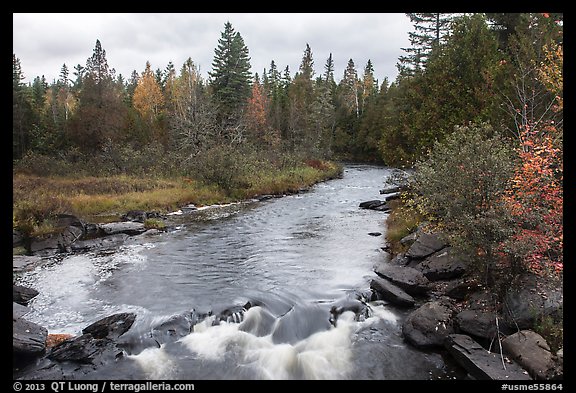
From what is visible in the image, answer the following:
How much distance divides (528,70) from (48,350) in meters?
19.7

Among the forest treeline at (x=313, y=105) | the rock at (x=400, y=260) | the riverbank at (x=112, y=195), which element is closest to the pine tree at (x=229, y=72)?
the forest treeline at (x=313, y=105)

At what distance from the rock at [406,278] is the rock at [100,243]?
13.6 metres

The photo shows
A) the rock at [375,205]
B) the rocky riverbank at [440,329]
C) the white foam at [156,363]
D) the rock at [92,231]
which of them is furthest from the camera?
the rock at [375,205]

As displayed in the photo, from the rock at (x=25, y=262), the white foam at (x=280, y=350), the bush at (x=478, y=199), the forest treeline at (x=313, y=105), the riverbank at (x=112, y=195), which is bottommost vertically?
the white foam at (x=280, y=350)

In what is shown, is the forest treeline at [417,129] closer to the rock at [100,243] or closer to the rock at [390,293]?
the rock at [390,293]

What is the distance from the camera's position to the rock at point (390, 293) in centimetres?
1304

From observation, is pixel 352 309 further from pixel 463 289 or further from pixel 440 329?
pixel 463 289

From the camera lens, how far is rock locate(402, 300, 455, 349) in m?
10.6

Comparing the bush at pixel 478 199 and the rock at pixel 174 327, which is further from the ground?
the bush at pixel 478 199

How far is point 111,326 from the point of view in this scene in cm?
1130

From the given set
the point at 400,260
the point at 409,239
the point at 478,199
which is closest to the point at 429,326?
the point at 478,199

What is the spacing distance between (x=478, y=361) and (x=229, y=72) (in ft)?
174

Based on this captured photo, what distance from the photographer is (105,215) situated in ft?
80.8

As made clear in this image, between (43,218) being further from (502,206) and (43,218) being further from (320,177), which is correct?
(320,177)
